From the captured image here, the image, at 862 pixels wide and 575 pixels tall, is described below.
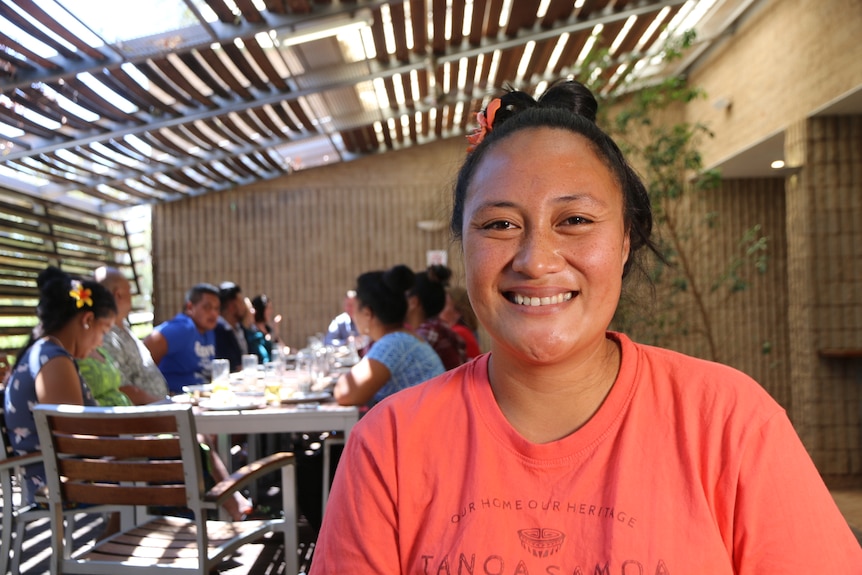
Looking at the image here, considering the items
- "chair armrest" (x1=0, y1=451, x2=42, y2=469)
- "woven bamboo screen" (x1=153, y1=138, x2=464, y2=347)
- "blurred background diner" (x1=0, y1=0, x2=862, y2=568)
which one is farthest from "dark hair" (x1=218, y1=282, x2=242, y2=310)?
"chair armrest" (x1=0, y1=451, x2=42, y2=469)

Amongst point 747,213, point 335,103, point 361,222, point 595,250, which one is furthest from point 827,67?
point 361,222

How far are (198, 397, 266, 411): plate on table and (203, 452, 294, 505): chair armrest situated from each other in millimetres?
901

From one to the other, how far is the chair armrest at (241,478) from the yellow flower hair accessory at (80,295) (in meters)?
1.30

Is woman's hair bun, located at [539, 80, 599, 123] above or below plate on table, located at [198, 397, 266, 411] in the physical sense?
above

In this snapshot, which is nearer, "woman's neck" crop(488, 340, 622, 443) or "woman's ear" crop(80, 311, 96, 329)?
"woman's neck" crop(488, 340, 622, 443)

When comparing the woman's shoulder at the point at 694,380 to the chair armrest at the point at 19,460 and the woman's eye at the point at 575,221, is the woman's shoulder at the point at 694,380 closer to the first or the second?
the woman's eye at the point at 575,221

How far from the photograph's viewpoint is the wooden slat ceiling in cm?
577

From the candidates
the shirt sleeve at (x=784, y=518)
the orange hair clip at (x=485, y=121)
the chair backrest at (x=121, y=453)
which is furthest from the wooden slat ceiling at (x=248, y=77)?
the shirt sleeve at (x=784, y=518)

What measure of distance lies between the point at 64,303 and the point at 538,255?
3273 millimetres

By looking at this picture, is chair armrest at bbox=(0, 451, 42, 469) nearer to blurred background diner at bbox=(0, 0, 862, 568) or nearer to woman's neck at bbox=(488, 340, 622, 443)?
blurred background diner at bbox=(0, 0, 862, 568)

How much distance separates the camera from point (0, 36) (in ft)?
16.6

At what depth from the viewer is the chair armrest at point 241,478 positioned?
2.94 metres

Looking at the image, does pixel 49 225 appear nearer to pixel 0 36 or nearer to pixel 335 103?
pixel 335 103

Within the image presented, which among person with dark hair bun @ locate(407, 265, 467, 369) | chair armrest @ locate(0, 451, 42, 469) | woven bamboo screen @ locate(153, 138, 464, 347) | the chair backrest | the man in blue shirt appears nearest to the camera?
the chair backrest
